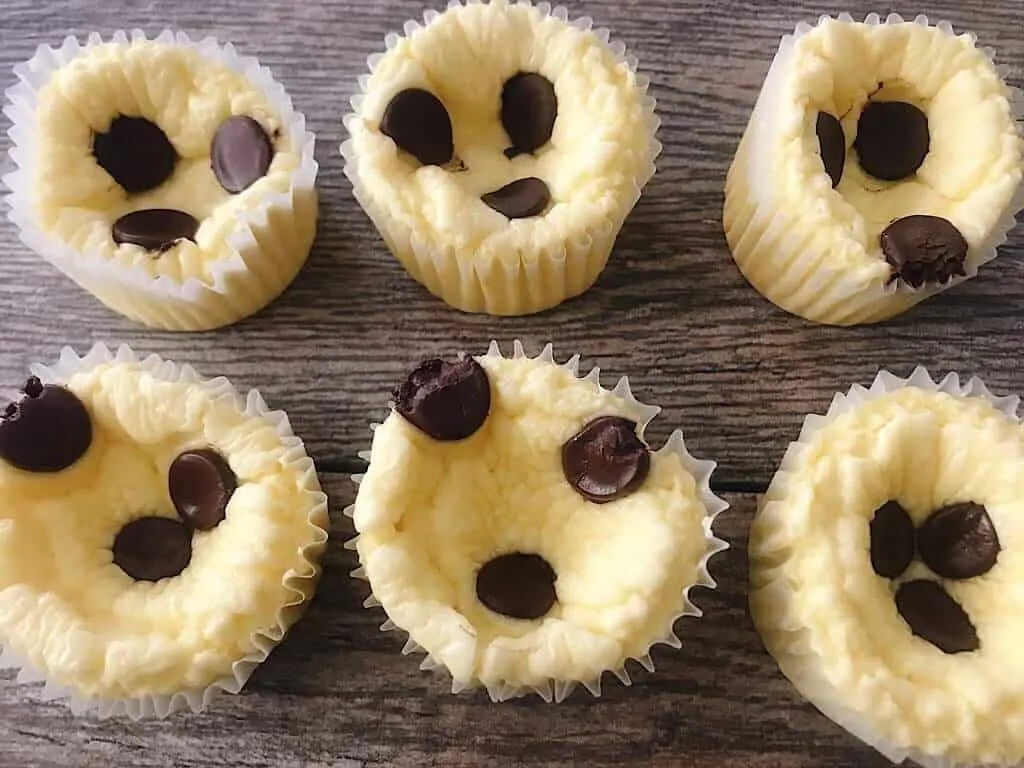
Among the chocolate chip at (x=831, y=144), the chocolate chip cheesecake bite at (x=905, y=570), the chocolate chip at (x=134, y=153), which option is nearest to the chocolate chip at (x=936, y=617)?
the chocolate chip cheesecake bite at (x=905, y=570)

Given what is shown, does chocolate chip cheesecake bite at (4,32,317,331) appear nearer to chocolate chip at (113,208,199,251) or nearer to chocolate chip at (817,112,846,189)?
chocolate chip at (113,208,199,251)

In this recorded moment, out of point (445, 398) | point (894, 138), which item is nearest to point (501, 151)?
point (445, 398)

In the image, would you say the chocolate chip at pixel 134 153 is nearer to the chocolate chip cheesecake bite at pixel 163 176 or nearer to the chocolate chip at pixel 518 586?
the chocolate chip cheesecake bite at pixel 163 176

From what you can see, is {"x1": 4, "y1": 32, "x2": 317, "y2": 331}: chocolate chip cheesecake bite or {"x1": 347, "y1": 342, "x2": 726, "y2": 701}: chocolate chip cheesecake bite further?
{"x1": 4, "y1": 32, "x2": 317, "y2": 331}: chocolate chip cheesecake bite

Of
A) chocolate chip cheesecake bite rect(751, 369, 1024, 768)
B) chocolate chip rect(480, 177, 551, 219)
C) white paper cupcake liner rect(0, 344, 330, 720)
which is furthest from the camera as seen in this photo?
chocolate chip rect(480, 177, 551, 219)

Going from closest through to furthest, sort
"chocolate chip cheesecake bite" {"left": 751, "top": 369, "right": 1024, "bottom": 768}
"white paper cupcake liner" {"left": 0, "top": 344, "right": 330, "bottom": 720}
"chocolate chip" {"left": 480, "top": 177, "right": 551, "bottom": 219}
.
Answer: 1. "chocolate chip cheesecake bite" {"left": 751, "top": 369, "right": 1024, "bottom": 768}
2. "white paper cupcake liner" {"left": 0, "top": 344, "right": 330, "bottom": 720}
3. "chocolate chip" {"left": 480, "top": 177, "right": 551, "bottom": 219}

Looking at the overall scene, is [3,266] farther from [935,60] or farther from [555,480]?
[935,60]

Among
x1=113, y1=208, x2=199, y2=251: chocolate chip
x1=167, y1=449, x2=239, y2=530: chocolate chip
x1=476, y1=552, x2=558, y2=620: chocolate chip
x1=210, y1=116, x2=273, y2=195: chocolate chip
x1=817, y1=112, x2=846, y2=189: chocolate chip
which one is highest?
x1=210, y1=116, x2=273, y2=195: chocolate chip

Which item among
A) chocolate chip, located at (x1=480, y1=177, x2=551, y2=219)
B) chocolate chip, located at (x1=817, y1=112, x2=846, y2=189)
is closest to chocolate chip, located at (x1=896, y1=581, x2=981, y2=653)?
chocolate chip, located at (x1=817, y1=112, x2=846, y2=189)
